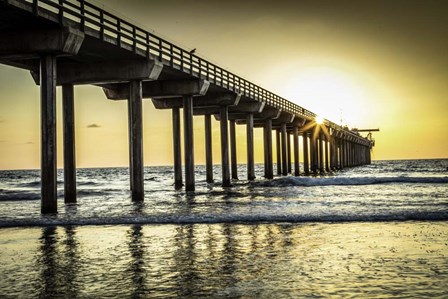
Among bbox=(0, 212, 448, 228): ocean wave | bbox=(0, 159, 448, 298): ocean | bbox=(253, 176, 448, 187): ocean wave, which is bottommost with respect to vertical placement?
bbox=(253, 176, 448, 187): ocean wave

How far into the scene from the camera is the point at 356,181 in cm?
3872

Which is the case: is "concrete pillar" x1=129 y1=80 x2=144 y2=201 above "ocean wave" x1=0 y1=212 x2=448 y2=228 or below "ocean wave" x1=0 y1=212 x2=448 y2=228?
above

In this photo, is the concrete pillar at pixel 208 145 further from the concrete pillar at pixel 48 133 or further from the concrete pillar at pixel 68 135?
the concrete pillar at pixel 48 133

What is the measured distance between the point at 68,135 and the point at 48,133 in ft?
16.7

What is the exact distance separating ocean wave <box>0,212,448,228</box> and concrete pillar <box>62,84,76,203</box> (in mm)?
7162

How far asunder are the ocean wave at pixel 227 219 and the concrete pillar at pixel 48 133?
2.03 meters

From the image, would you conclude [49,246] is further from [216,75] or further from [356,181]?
[356,181]

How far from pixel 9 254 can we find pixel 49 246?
3.12 ft

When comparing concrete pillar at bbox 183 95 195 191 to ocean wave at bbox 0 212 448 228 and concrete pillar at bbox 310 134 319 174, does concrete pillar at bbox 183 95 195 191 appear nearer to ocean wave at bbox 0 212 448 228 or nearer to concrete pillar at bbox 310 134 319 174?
ocean wave at bbox 0 212 448 228

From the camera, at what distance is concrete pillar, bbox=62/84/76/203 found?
70.8 ft

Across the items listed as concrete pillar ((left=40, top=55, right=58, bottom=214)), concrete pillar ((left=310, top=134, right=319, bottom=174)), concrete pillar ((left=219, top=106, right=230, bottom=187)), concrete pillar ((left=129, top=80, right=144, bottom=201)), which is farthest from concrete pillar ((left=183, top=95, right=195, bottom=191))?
concrete pillar ((left=310, top=134, right=319, bottom=174))

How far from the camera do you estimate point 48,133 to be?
54.3ft

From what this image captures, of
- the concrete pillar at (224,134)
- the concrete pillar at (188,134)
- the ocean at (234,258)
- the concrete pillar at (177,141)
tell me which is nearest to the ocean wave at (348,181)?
the concrete pillar at (224,134)

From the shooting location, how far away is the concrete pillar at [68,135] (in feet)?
70.8
